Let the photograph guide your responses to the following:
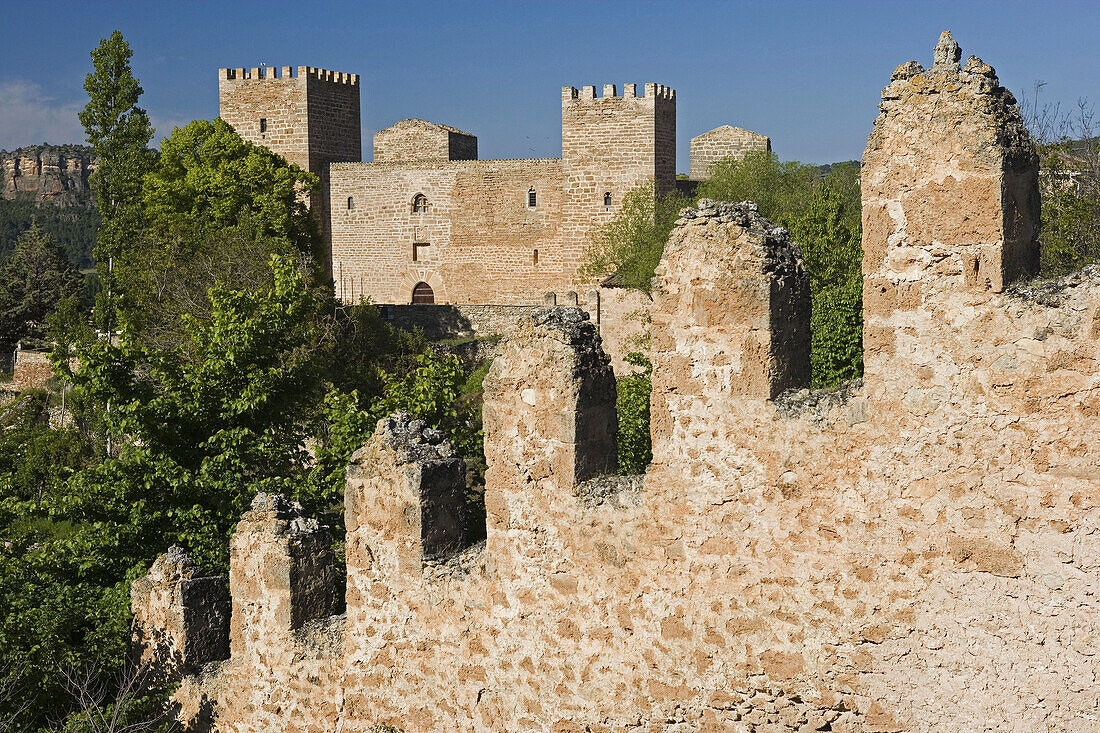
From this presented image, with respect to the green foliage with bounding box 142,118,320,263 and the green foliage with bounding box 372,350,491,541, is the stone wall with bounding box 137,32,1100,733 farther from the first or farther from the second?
the green foliage with bounding box 142,118,320,263

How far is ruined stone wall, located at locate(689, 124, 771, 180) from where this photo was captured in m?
34.8

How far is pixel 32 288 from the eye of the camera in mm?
40938

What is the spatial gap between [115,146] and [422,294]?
32.3ft

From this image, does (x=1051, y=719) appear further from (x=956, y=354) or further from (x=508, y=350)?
(x=508, y=350)

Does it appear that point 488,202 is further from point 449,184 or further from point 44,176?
point 44,176

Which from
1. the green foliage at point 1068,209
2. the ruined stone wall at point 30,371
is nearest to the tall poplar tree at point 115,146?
the ruined stone wall at point 30,371

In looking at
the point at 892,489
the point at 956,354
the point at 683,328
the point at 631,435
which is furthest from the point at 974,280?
the point at 631,435

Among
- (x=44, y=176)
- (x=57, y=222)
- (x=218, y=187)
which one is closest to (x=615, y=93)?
(x=218, y=187)

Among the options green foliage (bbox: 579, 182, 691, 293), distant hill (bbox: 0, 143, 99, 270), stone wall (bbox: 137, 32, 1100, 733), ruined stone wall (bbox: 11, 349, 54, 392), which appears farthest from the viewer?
distant hill (bbox: 0, 143, 99, 270)

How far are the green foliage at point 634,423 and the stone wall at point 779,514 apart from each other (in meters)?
9.53

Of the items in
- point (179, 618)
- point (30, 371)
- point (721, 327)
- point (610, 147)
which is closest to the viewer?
point (721, 327)

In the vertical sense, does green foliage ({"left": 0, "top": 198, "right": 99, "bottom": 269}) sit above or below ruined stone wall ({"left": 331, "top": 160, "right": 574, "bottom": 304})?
above

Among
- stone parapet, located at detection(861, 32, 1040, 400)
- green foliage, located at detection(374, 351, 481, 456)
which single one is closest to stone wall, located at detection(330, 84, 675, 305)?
green foliage, located at detection(374, 351, 481, 456)

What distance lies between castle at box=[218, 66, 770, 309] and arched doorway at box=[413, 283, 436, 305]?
4 cm
